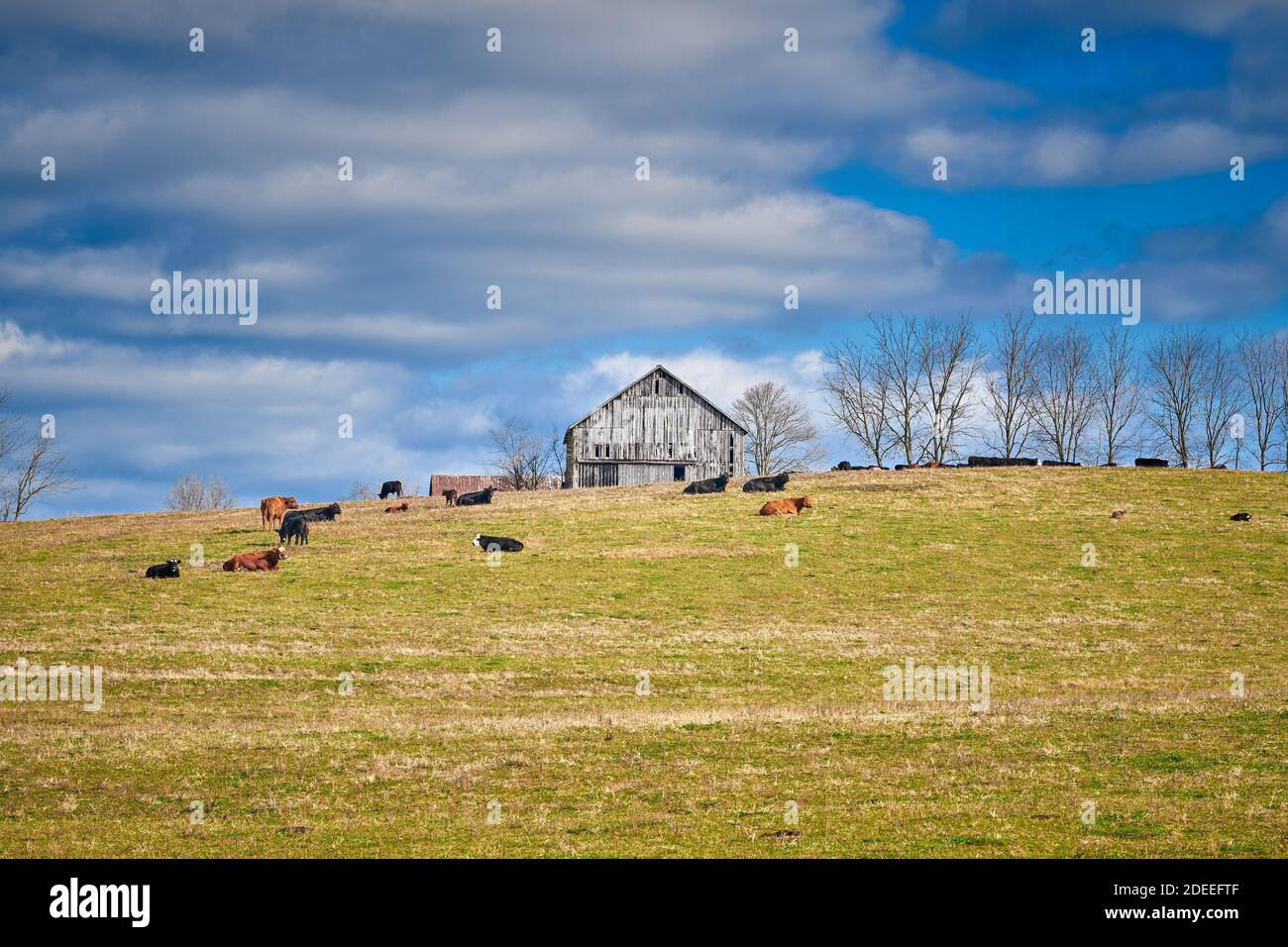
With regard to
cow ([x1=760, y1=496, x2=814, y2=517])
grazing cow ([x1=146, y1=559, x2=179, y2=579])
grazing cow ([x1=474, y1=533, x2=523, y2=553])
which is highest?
cow ([x1=760, y1=496, x2=814, y2=517])

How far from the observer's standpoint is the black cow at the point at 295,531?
48969 millimetres

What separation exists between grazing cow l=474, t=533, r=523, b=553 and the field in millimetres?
824

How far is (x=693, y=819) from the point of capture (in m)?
15.8

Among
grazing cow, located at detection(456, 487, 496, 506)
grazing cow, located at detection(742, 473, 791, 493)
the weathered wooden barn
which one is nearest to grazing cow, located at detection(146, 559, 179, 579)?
grazing cow, located at detection(456, 487, 496, 506)

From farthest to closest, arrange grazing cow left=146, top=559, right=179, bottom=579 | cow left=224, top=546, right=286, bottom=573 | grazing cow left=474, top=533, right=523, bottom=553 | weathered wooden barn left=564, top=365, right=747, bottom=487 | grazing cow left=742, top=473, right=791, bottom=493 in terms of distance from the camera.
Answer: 1. weathered wooden barn left=564, top=365, right=747, bottom=487
2. grazing cow left=742, top=473, right=791, bottom=493
3. grazing cow left=474, top=533, right=523, bottom=553
4. cow left=224, top=546, right=286, bottom=573
5. grazing cow left=146, top=559, right=179, bottom=579

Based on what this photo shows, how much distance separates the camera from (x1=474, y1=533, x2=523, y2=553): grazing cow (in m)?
48.0

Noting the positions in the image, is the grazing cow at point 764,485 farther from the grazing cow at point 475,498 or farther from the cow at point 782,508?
the grazing cow at point 475,498

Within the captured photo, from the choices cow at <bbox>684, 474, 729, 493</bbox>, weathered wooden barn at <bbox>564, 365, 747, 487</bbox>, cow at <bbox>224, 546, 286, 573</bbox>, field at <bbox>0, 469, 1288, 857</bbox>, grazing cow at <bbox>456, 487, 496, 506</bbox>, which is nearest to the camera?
field at <bbox>0, 469, 1288, 857</bbox>

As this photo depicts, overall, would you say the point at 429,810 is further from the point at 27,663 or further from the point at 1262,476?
the point at 1262,476

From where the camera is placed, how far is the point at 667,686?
2825 cm

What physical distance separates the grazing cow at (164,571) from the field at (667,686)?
0.75 metres

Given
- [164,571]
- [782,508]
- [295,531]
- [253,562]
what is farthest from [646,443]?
[164,571]

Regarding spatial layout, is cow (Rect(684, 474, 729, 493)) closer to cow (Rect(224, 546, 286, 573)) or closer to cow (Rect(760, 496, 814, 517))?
cow (Rect(760, 496, 814, 517))

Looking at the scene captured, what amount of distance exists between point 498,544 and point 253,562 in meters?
10.1
